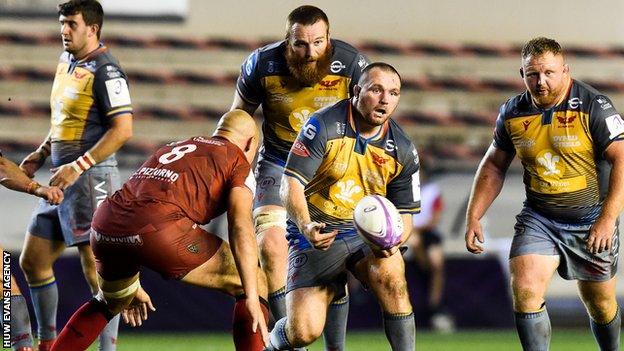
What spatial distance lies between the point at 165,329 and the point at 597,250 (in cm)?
588

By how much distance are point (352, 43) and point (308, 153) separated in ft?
31.2

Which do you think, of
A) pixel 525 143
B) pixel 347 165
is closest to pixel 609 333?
pixel 525 143

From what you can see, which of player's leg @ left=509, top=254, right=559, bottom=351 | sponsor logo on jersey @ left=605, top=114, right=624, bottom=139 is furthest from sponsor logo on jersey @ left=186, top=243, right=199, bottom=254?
sponsor logo on jersey @ left=605, top=114, right=624, bottom=139

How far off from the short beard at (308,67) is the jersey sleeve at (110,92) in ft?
3.69

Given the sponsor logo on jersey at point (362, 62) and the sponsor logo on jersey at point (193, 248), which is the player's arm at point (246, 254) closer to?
the sponsor logo on jersey at point (193, 248)

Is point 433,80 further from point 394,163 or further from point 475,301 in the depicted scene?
point 394,163

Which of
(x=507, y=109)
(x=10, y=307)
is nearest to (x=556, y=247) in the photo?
(x=507, y=109)

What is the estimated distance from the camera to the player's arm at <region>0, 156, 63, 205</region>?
789 cm

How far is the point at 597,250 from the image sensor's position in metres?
7.60

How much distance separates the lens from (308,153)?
7.28m

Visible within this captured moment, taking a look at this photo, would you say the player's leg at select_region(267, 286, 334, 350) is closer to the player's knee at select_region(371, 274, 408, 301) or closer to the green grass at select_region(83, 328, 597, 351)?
the player's knee at select_region(371, 274, 408, 301)

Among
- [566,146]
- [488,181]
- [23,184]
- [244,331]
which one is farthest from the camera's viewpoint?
[488,181]

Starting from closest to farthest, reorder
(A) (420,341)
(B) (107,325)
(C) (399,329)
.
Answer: (C) (399,329)
(B) (107,325)
(A) (420,341)

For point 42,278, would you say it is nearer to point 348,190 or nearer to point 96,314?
point 96,314
